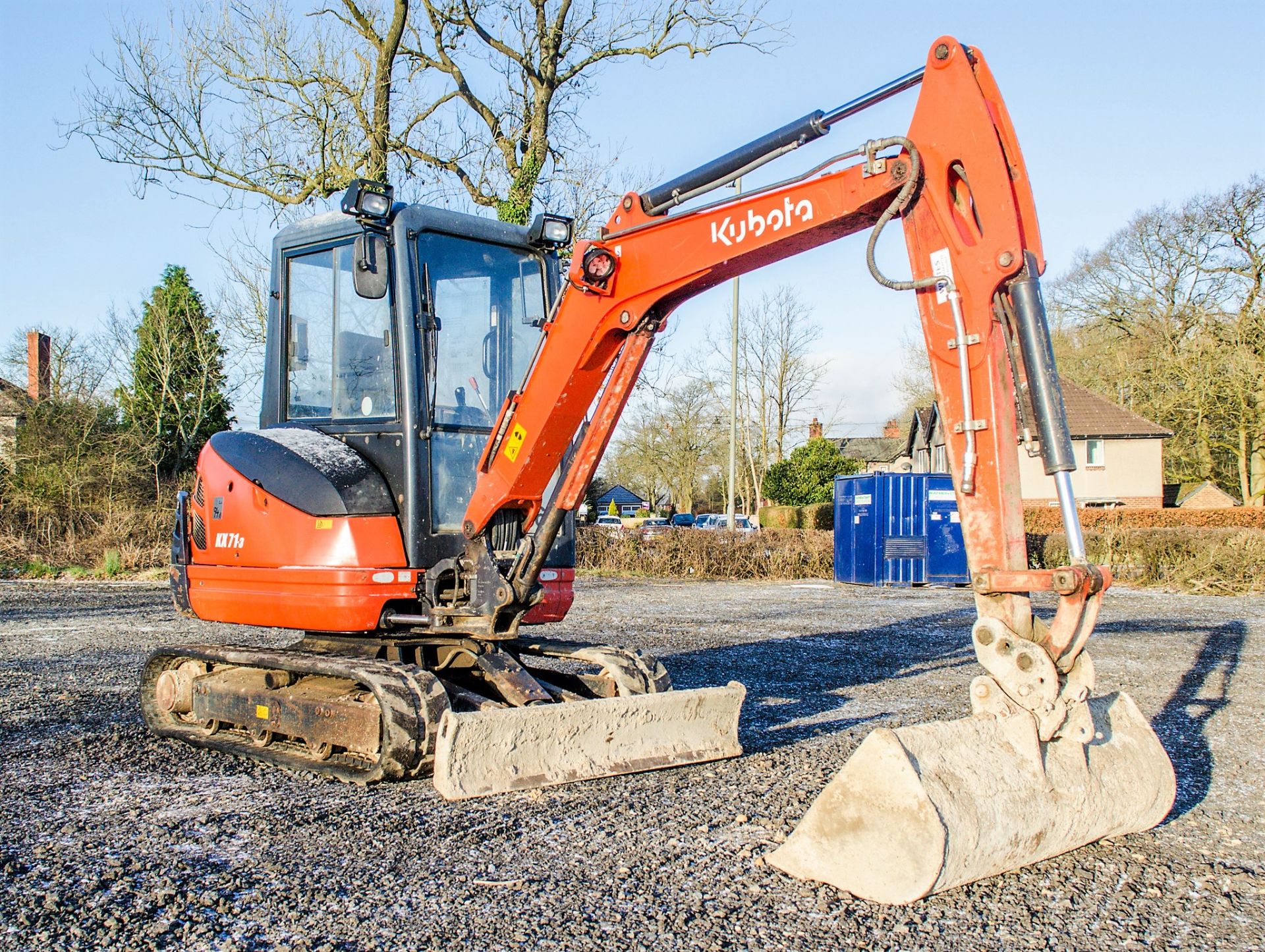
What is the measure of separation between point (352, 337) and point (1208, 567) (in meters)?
16.7

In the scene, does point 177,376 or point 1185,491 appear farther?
A: point 1185,491

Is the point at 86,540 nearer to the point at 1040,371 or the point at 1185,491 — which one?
the point at 1040,371

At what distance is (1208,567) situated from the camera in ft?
57.7

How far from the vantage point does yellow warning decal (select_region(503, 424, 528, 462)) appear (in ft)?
16.2

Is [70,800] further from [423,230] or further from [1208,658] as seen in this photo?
[1208,658]

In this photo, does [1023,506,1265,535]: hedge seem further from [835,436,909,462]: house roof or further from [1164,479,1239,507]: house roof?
[835,436,909,462]: house roof

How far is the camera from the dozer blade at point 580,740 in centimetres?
439

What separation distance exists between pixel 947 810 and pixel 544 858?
1457mm

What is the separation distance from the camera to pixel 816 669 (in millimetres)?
8883

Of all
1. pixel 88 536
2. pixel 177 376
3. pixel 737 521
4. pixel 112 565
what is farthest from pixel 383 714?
pixel 737 521

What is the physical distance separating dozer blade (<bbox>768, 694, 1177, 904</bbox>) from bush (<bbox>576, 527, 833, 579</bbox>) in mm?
16640

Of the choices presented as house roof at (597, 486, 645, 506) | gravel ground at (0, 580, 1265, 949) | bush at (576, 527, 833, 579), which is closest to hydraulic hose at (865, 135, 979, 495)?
gravel ground at (0, 580, 1265, 949)

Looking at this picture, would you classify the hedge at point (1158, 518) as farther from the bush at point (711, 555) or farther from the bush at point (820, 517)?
the bush at point (711, 555)

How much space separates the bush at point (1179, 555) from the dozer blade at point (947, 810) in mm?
13790
